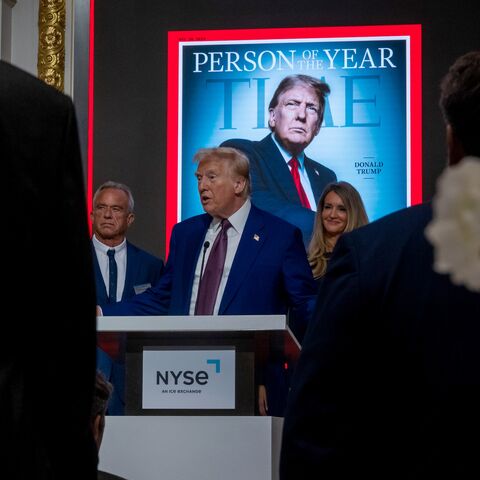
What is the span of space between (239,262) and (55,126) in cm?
435

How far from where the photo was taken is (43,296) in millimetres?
1634

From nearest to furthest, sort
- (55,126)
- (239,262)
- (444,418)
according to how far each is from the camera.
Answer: (444,418), (55,126), (239,262)

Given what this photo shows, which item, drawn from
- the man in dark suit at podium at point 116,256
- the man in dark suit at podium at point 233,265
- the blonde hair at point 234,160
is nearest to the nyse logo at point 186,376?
the man in dark suit at podium at point 233,265

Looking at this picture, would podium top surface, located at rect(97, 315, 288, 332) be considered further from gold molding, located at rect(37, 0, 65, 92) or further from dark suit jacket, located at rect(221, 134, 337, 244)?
gold molding, located at rect(37, 0, 65, 92)

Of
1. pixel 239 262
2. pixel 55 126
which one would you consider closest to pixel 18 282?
pixel 55 126

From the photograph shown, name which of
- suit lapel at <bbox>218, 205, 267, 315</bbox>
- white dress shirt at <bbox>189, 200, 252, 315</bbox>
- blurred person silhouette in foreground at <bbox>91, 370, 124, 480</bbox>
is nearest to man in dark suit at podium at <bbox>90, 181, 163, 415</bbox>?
white dress shirt at <bbox>189, 200, 252, 315</bbox>

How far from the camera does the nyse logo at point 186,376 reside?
4203 mm

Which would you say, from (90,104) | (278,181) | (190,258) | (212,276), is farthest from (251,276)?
(90,104)

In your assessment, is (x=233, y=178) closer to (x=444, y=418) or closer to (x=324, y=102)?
(x=324, y=102)

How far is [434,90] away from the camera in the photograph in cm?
863

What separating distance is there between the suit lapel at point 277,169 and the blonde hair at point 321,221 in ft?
4.95

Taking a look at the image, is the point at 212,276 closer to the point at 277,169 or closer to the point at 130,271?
the point at 130,271

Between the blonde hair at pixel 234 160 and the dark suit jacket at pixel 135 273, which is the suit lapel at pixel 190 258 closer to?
the blonde hair at pixel 234 160

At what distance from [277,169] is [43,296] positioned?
23.5ft
